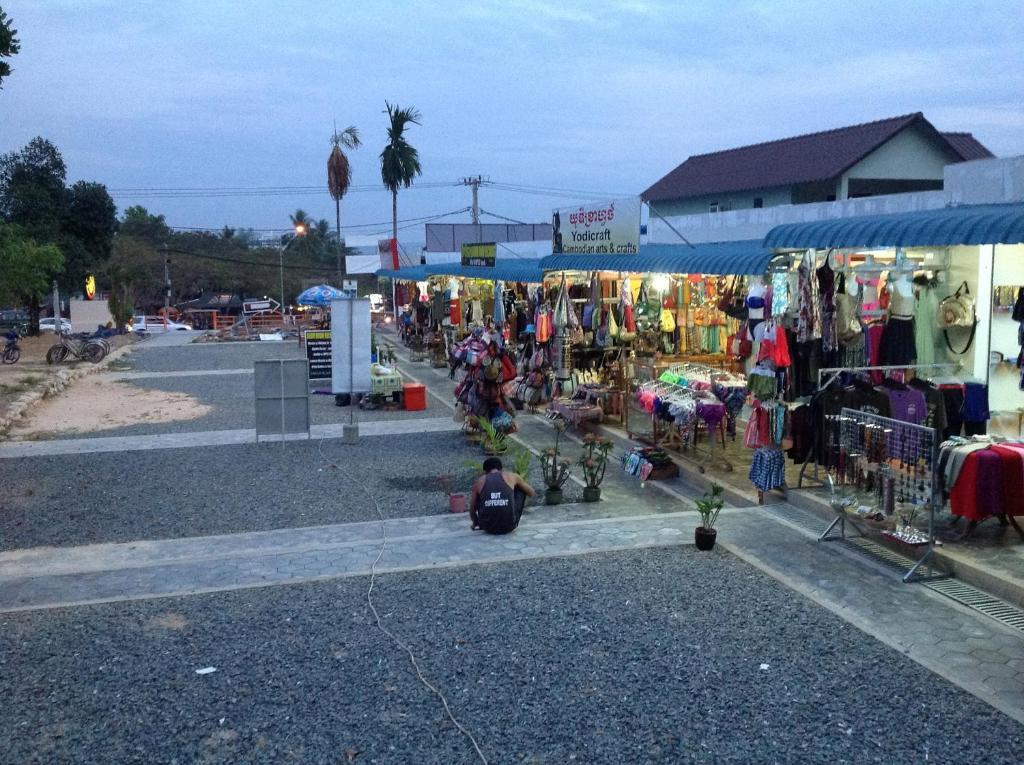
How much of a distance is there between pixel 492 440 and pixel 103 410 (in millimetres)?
11081

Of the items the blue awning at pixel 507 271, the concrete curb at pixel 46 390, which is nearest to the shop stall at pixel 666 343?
the blue awning at pixel 507 271

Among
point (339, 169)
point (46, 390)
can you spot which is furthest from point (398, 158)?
point (46, 390)

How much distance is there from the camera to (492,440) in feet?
44.2

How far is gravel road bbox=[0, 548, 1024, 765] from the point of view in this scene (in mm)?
5188

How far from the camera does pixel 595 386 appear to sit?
16250 millimetres

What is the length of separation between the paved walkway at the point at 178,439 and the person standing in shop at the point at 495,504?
6815mm

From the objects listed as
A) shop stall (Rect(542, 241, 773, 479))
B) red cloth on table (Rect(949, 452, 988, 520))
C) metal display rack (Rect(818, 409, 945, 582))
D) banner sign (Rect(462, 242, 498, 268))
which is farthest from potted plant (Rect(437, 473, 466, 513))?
banner sign (Rect(462, 242, 498, 268))

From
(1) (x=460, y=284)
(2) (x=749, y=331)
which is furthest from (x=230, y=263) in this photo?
(2) (x=749, y=331)

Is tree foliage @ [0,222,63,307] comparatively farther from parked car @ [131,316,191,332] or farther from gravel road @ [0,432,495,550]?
parked car @ [131,316,191,332]

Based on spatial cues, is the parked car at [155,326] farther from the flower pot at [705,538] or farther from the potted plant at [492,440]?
the flower pot at [705,538]

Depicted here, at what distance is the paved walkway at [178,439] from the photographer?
15047 millimetres

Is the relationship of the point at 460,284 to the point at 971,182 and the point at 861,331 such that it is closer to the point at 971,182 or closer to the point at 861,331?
the point at 971,182

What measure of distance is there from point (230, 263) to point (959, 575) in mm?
72928

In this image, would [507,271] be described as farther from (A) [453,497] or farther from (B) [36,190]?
(B) [36,190]
